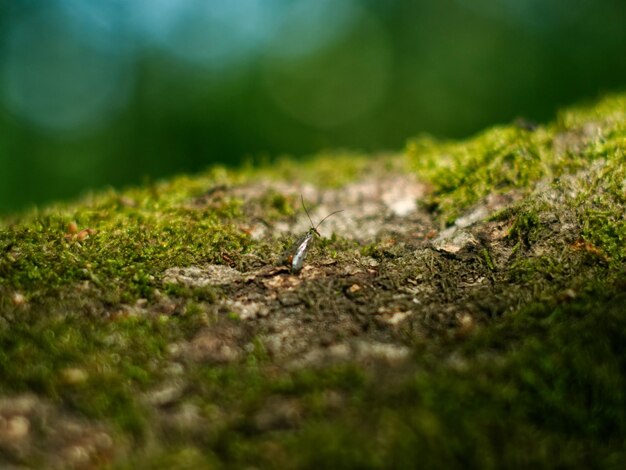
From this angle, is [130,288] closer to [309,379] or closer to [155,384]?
[155,384]

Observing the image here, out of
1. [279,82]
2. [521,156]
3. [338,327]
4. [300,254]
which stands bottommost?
A: [338,327]

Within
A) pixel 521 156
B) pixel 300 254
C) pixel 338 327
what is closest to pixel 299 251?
pixel 300 254

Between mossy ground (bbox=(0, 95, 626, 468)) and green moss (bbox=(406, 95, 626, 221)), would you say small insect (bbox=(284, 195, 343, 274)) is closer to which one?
mossy ground (bbox=(0, 95, 626, 468))

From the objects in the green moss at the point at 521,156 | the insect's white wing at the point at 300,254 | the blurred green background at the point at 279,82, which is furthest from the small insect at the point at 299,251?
the blurred green background at the point at 279,82

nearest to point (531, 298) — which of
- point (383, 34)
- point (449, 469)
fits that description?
point (449, 469)

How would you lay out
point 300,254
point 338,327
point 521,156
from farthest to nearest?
point 521,156
point 300,254
point 338,327

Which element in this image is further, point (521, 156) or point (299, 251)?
point (521, 156)

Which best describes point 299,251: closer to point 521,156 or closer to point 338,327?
point 338,327
